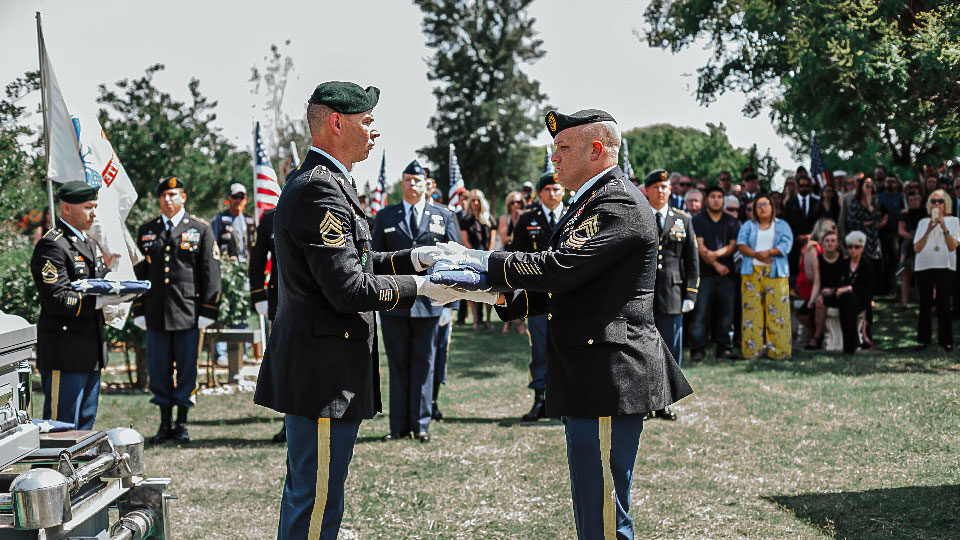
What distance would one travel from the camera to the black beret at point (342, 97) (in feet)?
12.0

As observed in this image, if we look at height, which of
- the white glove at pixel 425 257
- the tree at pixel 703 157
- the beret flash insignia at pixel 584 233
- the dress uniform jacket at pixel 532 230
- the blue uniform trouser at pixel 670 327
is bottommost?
the blue uniform trouser at pixel 670 327

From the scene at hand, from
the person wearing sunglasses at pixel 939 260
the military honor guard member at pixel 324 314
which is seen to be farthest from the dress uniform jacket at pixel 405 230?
the person wearing sunglasses at pixel 939 260

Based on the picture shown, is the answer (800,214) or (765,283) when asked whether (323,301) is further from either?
(800,214)

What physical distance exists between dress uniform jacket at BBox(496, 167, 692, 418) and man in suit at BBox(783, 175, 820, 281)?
10.9 metres

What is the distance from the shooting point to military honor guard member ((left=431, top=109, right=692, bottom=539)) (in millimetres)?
3516

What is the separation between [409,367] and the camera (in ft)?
24.9

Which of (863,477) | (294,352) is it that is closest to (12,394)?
(294,352)

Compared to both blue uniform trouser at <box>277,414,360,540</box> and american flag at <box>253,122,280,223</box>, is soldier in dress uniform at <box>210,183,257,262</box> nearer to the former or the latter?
american flag at <box>253,122,280,223</box>

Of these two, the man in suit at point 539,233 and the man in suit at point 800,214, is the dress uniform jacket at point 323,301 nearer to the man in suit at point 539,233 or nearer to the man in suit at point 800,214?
the man in suit at point 539,233

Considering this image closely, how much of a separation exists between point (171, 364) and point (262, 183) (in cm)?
277

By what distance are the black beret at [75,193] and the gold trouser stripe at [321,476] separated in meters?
3.81

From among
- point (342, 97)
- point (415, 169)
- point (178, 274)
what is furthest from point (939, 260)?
point (342, 97)

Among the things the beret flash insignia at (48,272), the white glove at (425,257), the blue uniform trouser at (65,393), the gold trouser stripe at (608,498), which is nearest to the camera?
the gold trouser stripe at (608,498)

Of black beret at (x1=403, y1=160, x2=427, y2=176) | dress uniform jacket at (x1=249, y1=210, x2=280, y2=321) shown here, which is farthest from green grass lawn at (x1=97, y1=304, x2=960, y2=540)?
black beret at (x1=403, y1=160, x2=427, y2=176)
